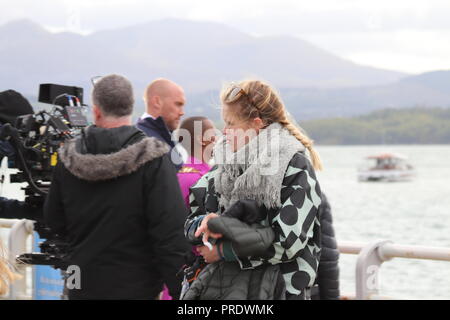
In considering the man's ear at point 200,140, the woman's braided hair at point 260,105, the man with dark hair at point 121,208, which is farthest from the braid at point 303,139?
the man's ear at point 200,140

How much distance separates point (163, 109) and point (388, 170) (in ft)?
281

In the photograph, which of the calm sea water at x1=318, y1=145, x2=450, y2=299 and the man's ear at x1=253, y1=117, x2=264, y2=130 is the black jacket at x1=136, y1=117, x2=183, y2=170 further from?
the calm sea water at x1=318, y1=145, x2=450, y2=299

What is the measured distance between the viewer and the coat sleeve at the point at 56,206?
353cm

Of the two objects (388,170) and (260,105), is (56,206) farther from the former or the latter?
(388,170)

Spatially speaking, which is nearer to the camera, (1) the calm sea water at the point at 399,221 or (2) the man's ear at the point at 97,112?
(2) the man's ear at the point at 97,112

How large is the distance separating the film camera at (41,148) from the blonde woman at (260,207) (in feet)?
4.87

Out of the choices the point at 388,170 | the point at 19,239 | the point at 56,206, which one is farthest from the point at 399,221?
the point at 56,206

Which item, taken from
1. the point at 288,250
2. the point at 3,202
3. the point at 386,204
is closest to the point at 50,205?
the point at 3,202

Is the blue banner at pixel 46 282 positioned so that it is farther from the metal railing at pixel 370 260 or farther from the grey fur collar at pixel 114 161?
the grey fur collar at pixel 114 161

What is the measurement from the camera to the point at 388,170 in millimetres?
88250

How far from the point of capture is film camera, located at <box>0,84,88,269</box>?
4.25 meters

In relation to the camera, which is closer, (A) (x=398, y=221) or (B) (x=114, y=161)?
(B) (x=114, y=161)

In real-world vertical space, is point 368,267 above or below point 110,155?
below

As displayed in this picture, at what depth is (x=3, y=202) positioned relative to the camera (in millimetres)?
4418
